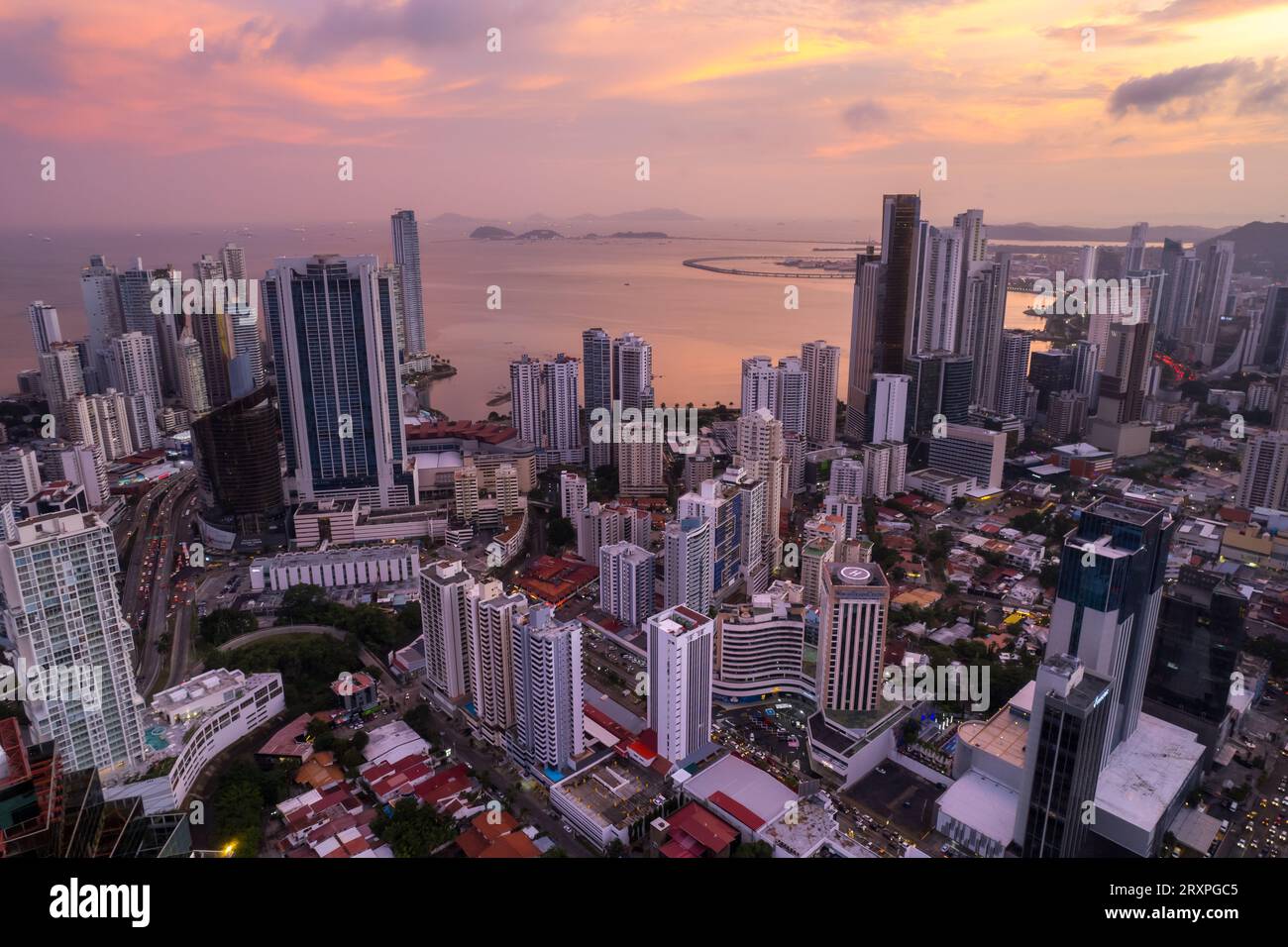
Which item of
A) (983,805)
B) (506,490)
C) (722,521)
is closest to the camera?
(983,805)

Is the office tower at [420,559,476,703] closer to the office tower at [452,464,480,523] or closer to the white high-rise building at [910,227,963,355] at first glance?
the office tower at [452,464,480,523]

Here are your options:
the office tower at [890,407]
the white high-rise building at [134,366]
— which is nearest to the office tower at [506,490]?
the office tower at [890,407]

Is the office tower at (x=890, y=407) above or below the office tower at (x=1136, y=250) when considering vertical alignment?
below

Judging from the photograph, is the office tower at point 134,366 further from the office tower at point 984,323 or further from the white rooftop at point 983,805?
→ the office tower at point 984,323

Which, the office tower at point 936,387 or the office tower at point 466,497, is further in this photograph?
the office tower at point 936,387

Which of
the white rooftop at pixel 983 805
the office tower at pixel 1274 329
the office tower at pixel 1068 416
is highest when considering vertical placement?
the office tower at pixel 1274 329

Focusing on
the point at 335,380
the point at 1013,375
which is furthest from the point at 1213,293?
the point at 335,380

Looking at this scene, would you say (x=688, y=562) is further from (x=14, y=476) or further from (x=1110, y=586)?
(x=14, y=476)
